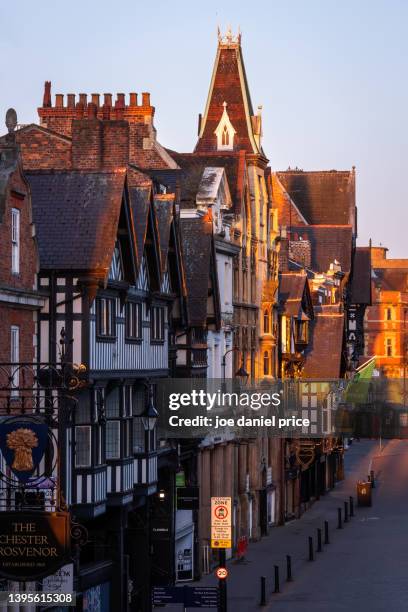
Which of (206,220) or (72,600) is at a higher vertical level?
(206,220)

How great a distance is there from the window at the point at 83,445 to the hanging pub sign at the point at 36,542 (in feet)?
42.0

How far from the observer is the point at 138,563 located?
1778 inches

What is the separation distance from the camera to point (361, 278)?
11569cm

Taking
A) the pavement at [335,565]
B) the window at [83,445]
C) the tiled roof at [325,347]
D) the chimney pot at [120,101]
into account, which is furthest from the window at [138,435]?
the tiled roof at [325,347]

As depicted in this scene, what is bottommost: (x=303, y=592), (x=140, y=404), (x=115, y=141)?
(x=303, y=592)

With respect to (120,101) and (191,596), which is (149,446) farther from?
(120,101)

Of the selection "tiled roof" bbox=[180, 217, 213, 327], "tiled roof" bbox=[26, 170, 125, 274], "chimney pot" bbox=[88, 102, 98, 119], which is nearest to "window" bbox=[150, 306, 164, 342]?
"tiled roof" bbox=[180, 217, 213, 327]

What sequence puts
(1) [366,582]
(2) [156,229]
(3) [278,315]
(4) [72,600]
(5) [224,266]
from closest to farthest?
(4) [72,600]
(2) [156,229]
(1) [366,582]
(5) [224,266]
(3) [278,315]

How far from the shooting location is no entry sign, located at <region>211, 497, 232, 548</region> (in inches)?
1699

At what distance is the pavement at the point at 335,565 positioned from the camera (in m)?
48.0

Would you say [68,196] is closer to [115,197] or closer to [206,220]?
[115,197]

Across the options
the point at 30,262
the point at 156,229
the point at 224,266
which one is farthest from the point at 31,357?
the point at 224,266

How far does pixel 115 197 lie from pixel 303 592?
16.3 meters

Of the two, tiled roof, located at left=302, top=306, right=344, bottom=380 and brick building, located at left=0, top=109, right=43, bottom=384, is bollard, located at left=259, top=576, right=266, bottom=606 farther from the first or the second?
tiled roof, located at left=302, top=306, right=344, bottom=380
